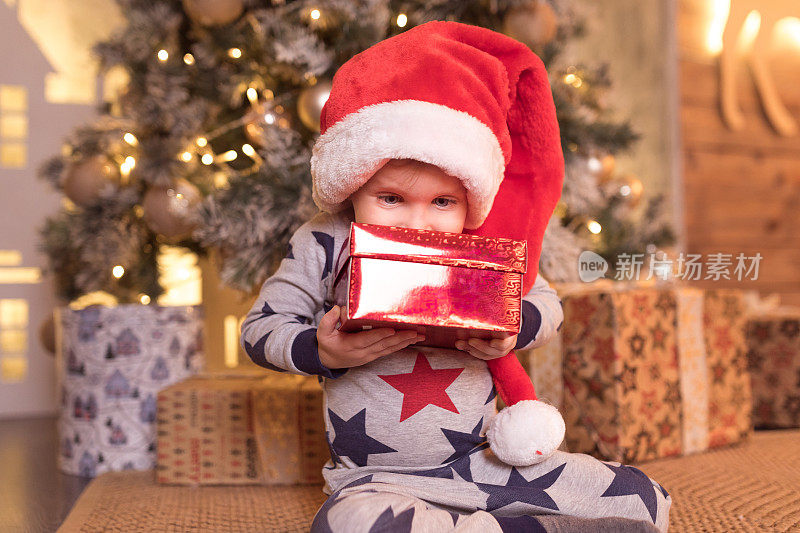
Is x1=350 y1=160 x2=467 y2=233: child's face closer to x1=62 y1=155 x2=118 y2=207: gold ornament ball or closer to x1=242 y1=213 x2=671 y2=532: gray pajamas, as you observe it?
x1=242 y1=213 x2=671 y2=532: gray pajamas

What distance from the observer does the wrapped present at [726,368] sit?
1177 mm

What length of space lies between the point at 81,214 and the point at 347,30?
1.97 feet

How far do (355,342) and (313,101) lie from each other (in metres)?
0.58

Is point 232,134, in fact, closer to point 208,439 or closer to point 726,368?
point 208,439

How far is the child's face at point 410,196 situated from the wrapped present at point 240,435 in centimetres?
43

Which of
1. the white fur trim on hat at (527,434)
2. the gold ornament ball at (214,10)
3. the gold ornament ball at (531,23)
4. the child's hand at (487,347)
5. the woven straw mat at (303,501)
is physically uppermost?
the gold ornament ball at (214,10)

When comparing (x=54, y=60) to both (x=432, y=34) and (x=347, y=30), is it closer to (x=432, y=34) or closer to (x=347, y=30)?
(x=347, y=30)

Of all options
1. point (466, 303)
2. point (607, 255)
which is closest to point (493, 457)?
point (466, 303)

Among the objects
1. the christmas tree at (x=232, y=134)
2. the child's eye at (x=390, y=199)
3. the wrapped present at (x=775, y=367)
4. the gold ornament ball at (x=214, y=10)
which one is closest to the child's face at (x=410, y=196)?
the child's eye at (x=390, y=199)

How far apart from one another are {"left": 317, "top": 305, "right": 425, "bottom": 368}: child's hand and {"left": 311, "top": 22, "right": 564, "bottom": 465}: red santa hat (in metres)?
0.14

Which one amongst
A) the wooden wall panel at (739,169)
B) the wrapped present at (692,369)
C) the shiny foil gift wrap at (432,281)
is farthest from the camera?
the wooden wall panel at (739,169)

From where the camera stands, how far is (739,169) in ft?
6.92

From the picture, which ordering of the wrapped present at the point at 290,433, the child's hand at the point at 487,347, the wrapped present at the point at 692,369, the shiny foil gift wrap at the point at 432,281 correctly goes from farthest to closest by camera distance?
the wrapped present at the point at 692,369 < the wrapped present at the point at 290,433 < the child's hand at the point at 487,347 < the shiny foil gift wrap at the point at 432,281

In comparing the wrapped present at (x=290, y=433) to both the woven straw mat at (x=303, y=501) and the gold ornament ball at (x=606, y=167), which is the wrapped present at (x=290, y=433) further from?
the gold ornament ball at (x=606, y=167)
